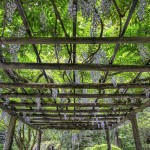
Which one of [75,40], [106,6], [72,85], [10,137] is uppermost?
[106,6]

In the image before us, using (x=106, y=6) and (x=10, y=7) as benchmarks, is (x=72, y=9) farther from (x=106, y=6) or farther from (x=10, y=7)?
(x=10, y=7)

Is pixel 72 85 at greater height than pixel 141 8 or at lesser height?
lesser

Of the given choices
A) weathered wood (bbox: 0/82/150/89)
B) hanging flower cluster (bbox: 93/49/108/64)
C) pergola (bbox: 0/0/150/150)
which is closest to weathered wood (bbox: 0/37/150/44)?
pergola (bbox: 0/0/150/150)

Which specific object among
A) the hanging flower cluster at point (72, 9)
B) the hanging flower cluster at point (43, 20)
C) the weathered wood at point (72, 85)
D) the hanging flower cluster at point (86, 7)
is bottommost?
the weathered wood at point (72, 85)

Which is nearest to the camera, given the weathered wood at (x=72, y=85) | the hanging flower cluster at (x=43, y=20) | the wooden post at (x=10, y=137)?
the hanging flower cluster at (x=43, y=20)

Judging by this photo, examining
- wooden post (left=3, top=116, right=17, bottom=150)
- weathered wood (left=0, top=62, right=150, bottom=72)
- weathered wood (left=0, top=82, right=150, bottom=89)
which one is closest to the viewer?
weathered wood (left=0, top=62, right=150, bottom=72)

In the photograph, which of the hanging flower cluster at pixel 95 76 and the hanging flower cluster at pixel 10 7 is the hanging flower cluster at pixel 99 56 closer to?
the hanging flower cluster at pixel 95 76

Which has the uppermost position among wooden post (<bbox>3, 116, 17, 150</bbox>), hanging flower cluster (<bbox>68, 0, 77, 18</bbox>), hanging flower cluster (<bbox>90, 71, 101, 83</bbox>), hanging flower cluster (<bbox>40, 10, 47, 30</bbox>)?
hanging flower cluster (<bbox>90, 71, 101, 83</bbox>)

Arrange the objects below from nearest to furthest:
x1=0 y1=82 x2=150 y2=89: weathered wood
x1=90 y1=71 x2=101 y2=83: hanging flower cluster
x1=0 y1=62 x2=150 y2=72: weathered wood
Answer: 1. x1=0 y1=62 x2=150 y2=72: weathered wood
2. x1=0 y1=82 x2=150 y2=89: weathered wood
3. x1=90 y1=71 x2=101 y2=83: hanging flower cluster

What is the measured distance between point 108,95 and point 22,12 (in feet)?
7.62

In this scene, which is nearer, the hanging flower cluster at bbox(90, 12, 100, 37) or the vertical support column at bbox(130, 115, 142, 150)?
the hanging flower cluster at bbox(90, 12, 100, 37)

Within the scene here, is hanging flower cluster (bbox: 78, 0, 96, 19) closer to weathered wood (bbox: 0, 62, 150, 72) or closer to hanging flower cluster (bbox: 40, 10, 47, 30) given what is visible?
hanging flower cluster (bbox: 40, 10, 47, 30)

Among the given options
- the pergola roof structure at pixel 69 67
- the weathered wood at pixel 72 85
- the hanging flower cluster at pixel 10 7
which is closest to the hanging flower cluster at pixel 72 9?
the pergola roof structure at pixel 69 67

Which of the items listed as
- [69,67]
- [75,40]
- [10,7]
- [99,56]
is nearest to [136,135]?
[99,56]
